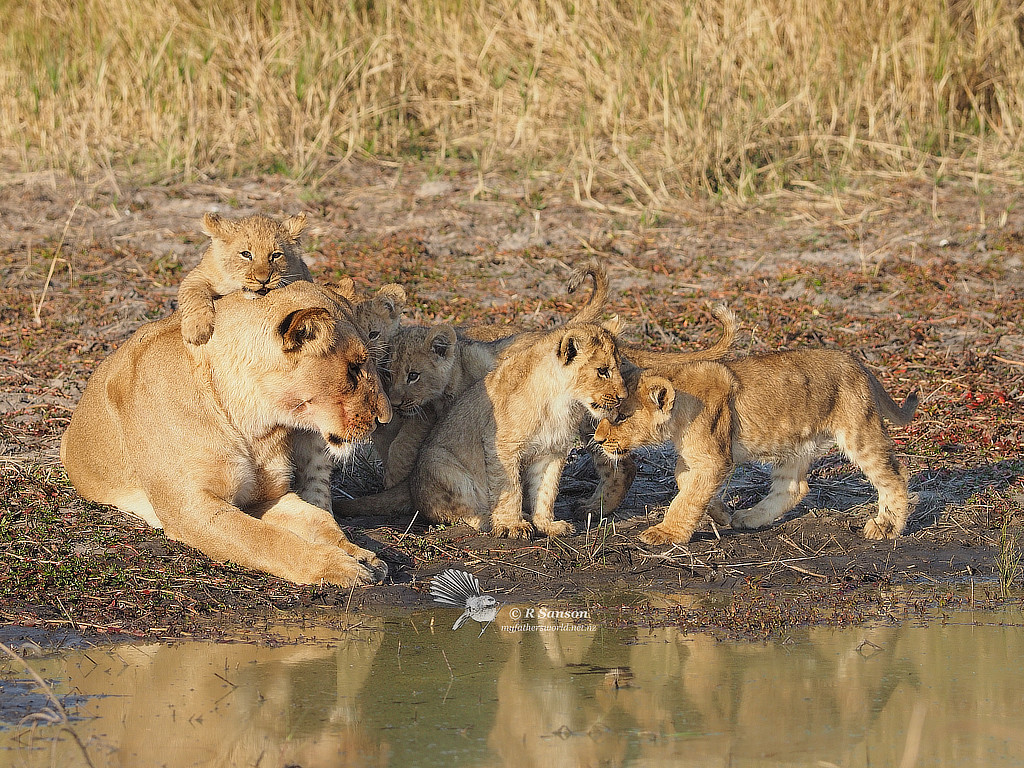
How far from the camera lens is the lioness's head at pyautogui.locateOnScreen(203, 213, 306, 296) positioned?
682 cm

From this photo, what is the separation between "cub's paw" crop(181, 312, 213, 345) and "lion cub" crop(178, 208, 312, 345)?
71 cm

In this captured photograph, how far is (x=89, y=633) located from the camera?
498 cm

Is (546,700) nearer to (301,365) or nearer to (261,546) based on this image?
(261,546)

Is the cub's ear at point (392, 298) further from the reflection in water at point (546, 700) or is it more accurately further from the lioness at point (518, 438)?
the reflection in water at point (546, 700)

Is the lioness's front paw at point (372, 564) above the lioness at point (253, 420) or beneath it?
beneath

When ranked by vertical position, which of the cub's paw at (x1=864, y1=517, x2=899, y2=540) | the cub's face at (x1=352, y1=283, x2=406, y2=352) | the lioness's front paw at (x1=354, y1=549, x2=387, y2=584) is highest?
the cub's face at (x1=352, y1=283, x2=406, y2=352)

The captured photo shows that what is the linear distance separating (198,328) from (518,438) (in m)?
1.64

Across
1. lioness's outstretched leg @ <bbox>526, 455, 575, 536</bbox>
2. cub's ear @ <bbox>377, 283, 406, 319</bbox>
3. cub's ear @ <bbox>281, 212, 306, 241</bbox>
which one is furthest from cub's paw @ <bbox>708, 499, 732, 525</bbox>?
cub's ear @ <bbox>281, 212, 306, 241</bbox>

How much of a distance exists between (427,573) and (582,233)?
5.23 metres

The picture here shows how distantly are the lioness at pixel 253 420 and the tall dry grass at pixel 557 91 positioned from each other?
588cm

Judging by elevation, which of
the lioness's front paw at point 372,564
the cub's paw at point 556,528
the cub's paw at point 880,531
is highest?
the lioness's front paw at point 372,564

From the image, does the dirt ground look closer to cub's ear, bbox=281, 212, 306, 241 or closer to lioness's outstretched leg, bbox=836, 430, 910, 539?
lioness's outstretched leg, bbox=836, 430, 910, 539

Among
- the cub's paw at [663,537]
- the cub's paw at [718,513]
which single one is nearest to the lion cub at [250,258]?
the cub's paw at [663,537]

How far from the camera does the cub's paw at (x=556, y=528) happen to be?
6387 millimetres
